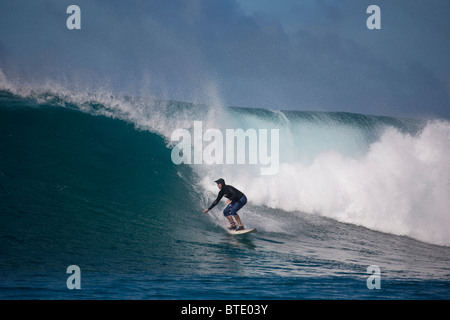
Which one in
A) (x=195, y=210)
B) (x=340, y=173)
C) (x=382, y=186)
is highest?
(x=340, y=173)

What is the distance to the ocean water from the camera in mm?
5270

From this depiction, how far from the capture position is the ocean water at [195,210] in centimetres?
527

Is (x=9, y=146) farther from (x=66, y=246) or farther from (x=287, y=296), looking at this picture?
(x=287, y=296)

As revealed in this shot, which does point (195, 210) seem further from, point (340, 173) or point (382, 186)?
point (382, 186)

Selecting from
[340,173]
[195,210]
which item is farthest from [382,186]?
[195,210]

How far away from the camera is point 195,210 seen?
9883 mm

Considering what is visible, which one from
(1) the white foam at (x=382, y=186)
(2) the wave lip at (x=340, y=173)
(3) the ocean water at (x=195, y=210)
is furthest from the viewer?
(2) the wave lip at (x=340, y=173)

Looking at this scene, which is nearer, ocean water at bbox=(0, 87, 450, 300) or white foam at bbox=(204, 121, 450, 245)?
ocean water at bbox=(0, 87, 450, 300)

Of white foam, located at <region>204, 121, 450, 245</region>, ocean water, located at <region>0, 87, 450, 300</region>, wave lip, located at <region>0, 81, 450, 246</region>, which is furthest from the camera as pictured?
wave lip, located at <region>0, 81, 450, 246</region>

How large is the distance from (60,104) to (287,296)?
10837 millimetres

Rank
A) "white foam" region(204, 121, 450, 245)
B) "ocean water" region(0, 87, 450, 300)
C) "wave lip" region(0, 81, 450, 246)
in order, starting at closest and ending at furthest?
1. "ocean water" region(0, 87, 450, 300)
2. "white foam" region(204, 121, 450, 245)
3. "wave lip" region(0, 81, 450, 246)

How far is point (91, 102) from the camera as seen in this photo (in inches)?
529

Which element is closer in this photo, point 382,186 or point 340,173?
point 382,186
